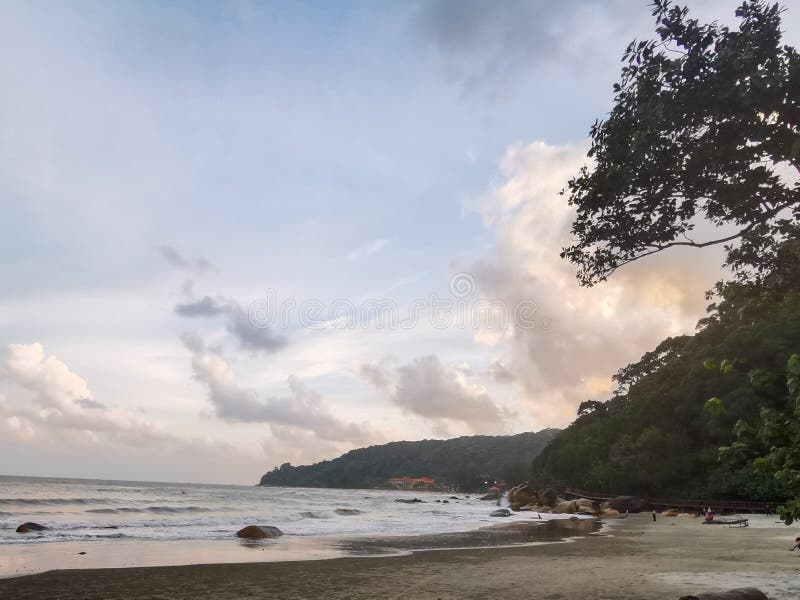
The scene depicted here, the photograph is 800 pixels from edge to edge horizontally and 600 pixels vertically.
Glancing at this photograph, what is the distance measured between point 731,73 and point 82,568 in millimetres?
18827

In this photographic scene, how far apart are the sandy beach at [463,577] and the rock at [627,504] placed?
36729mm

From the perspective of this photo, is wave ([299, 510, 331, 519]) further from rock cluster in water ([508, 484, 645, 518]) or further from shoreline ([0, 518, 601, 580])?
rock cluster in water ([508, 484, 645, 518])

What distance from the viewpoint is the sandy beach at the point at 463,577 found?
11.7 metres

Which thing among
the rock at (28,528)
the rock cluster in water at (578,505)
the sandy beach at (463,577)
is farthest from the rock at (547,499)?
the rock at (28,528)

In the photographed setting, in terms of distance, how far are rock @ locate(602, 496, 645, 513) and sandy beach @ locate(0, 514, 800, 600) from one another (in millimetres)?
36729

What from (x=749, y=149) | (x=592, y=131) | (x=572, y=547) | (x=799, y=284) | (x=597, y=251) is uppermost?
(x=592, y=131)

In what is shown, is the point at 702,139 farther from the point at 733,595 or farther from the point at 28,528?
the point at 28,528

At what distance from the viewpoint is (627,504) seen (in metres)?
55.1

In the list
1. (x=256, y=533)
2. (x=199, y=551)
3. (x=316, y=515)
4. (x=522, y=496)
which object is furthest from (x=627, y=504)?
(x=199, y=551)

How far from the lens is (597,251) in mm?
9328

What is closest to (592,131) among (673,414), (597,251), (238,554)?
(597,251)

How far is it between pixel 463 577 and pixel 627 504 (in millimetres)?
47431

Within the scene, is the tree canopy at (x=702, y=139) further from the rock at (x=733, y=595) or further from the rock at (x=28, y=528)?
the rock at (x=28, y=528)

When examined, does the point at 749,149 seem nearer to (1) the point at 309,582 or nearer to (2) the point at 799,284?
(2) the point at 799,284
